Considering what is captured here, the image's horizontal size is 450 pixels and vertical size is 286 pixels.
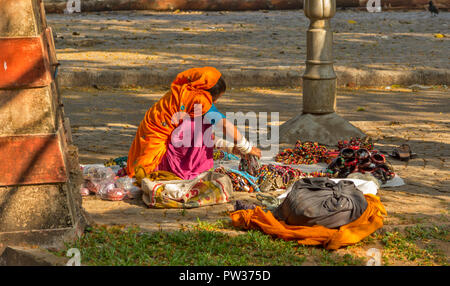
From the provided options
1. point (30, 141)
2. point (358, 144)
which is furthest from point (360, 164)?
point (30, 141)

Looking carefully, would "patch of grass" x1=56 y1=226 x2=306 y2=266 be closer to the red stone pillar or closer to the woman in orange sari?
the red stone pillar

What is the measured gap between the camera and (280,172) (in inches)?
216

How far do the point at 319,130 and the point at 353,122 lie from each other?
100cm

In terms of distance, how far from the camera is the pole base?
690 cm

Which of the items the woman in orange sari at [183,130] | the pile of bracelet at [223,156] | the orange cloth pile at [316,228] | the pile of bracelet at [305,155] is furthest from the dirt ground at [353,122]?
the pile of bracelet at [223,156]

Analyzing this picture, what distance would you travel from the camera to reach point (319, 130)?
6980 mm

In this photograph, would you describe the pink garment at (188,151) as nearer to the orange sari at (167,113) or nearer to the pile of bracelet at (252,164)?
the orange sari at (167,113)

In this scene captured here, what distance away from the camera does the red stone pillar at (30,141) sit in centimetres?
384

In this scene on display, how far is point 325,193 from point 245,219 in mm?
549

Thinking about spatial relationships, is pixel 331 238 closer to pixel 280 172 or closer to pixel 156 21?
pixel 280 172

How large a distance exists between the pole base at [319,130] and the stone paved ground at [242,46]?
316 cm
